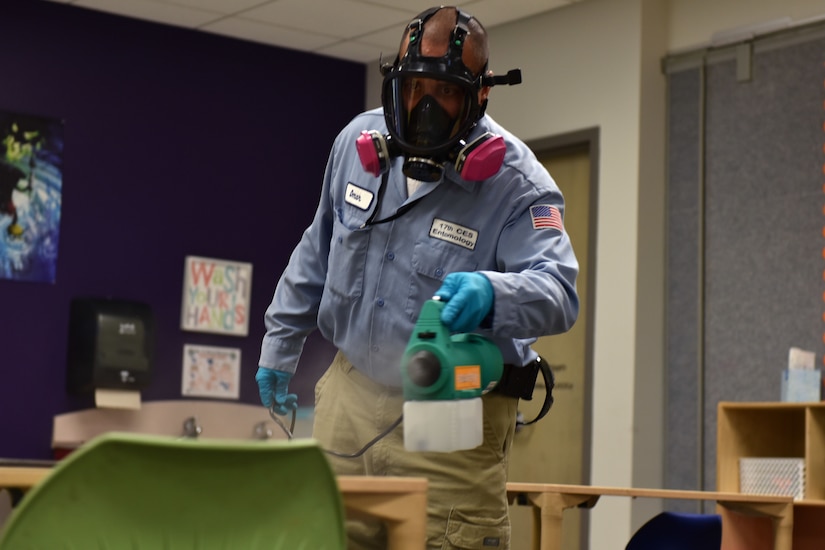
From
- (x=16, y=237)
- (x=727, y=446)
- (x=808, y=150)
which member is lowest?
(x=727, y=446)

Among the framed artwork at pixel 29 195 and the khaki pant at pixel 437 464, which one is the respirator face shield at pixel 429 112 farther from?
the framed artwork at pixel 29 195

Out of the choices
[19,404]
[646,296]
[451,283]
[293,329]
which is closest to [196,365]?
[19,404]

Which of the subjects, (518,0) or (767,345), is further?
(518,0)

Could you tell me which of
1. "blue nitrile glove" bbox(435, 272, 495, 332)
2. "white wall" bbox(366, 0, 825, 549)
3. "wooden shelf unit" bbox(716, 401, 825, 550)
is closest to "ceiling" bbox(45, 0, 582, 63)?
"white wall" bbox(366, 0, 825, 549)

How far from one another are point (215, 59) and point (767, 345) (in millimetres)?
3078

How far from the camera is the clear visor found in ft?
7.82

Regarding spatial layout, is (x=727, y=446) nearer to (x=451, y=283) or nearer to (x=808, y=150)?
(x=808, y=150)

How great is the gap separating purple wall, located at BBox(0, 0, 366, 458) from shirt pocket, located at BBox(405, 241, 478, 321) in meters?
3.71

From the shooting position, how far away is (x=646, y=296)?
5441 millimetres

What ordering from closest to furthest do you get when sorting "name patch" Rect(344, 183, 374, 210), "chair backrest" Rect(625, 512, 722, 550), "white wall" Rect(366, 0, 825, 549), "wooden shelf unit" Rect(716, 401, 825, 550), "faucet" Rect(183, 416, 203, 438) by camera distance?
"name patch" Rect(344, 183, 374, 210) → "chair backrest" Rect(625, 512, 722, 550) → "wooden shelf unit" Rect(716, 401, 825, 550) → "white wall" Rect(366, 0, 825, 549) → "faucet" Rect(183, 416, 203, 438)

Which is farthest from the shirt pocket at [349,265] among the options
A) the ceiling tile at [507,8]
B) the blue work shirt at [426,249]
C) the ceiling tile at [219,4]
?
the ceiling tile at [219,4]

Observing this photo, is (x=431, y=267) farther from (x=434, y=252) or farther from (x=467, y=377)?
(x=467, y=377)

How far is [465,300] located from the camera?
2092mm

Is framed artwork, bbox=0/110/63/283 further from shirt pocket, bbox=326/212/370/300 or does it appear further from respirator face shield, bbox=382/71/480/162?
respirator face shield, bbox=382/71/480/162
